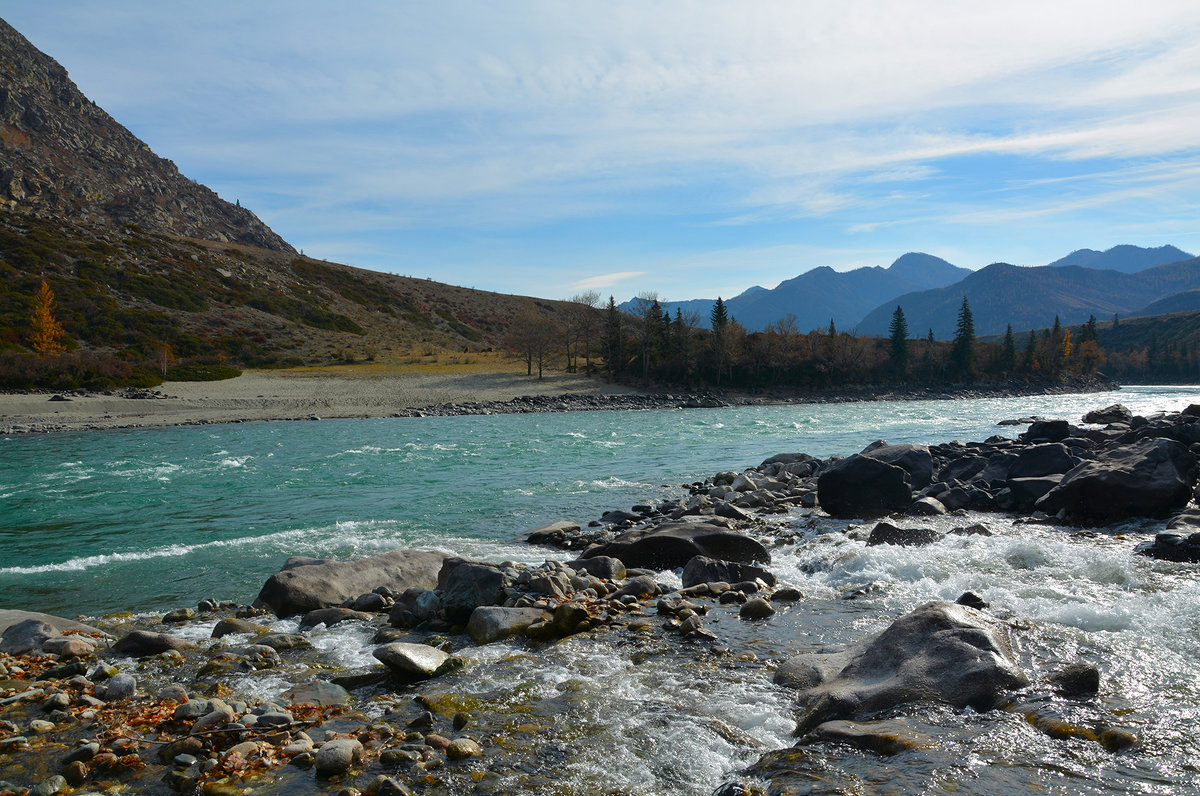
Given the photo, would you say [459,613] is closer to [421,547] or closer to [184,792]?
[184,792]

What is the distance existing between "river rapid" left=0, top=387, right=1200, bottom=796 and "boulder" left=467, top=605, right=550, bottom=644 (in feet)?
0.99

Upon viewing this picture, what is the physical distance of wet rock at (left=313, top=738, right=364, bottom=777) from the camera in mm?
5113

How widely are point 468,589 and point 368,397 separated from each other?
180 feet

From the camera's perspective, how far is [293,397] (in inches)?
2283

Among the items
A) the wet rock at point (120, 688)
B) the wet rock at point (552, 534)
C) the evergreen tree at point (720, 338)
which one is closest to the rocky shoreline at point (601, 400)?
the evergreen tree at point (720, 338)

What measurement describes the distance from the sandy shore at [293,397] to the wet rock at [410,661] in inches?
1819

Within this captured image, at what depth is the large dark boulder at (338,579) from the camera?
9750mm

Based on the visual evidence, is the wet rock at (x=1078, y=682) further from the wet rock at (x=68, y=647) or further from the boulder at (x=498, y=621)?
the wet rock at (x=68, y=647)

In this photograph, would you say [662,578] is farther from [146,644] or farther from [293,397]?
[293,397]

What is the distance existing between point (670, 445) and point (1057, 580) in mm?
23588

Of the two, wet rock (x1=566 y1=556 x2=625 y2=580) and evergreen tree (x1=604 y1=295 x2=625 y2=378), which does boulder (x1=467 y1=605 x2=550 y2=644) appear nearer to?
wet rock (x1=566 y1=556 x2=625 y2=580)

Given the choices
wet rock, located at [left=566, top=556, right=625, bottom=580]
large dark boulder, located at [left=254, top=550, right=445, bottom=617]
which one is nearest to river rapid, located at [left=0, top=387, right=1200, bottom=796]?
wet rock, located at [left=566, top=556, right=625, bottom=580]

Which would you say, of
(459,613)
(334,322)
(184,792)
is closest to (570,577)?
(459,613)

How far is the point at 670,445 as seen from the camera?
3291cm
